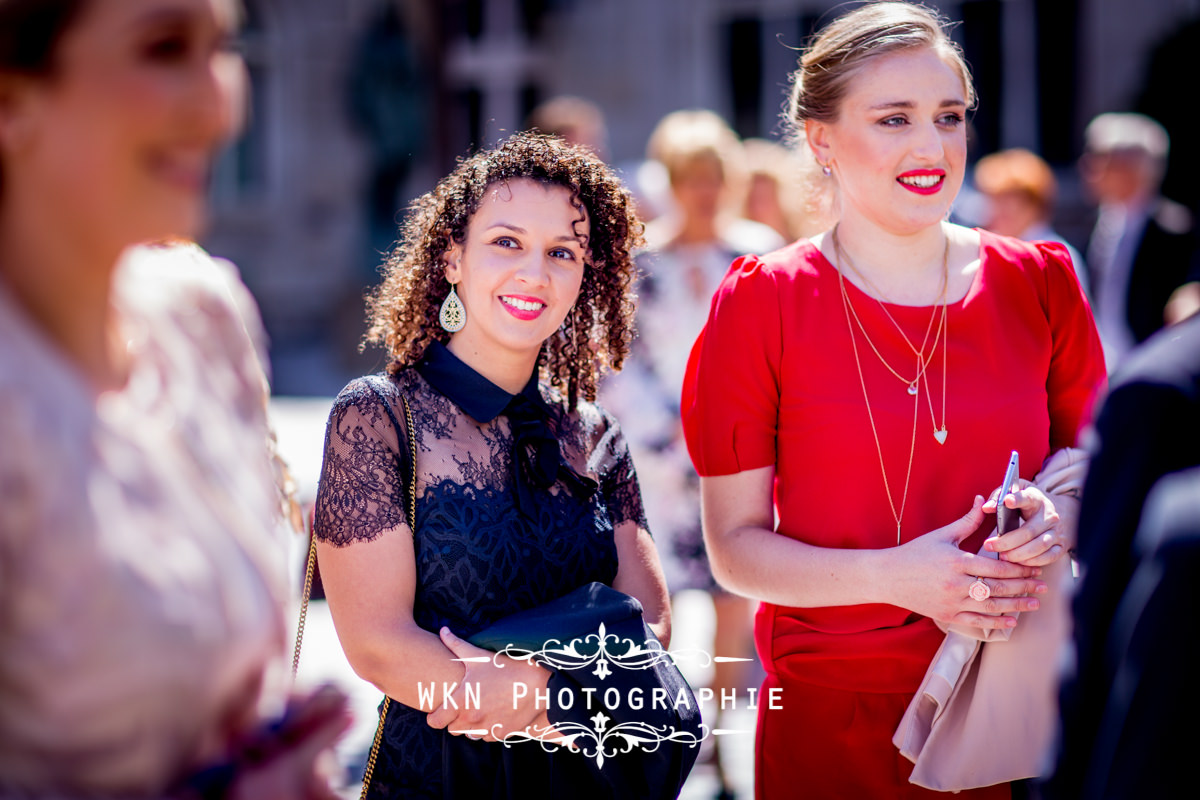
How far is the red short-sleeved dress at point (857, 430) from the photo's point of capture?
220 centimetres

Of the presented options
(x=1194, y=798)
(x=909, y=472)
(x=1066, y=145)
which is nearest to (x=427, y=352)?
(x=909, y=472)

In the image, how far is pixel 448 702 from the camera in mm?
2035

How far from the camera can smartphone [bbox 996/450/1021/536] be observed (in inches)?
79.7

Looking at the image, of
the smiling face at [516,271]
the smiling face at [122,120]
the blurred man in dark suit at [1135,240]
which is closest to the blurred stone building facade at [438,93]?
the blurred man in dark suit at [1135,240]

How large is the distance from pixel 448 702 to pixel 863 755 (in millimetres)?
827

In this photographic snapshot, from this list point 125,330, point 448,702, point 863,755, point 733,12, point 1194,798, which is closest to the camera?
point 1194,798

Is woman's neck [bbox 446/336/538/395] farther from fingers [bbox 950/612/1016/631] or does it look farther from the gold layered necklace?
fingers [bbox 950/612/1016/631]

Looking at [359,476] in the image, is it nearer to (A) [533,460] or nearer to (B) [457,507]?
(B) [457,507]

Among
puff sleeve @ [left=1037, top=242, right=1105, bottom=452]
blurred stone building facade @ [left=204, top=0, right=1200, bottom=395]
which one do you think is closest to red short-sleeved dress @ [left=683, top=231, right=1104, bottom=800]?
puff sleeve @ [left=1037, top=242, right=1105, bottom=452]

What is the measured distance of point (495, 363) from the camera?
236cm

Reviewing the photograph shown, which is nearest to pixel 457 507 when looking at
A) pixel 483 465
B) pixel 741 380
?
pixel 483 465

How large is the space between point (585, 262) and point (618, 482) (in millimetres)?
509

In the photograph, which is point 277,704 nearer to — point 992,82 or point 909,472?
point 909,472

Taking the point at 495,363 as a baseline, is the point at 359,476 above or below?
below
